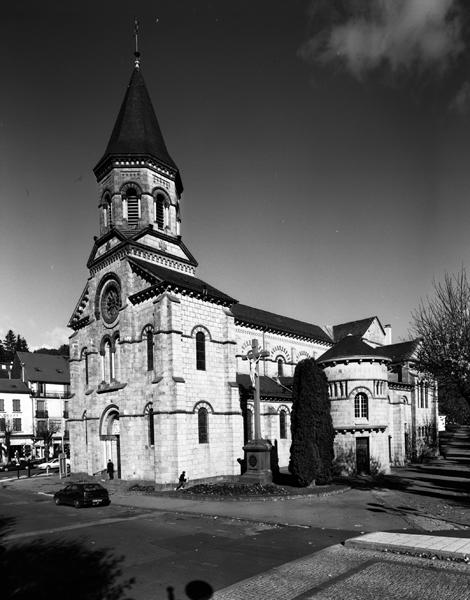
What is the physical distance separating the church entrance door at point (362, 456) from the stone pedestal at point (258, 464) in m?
7.93

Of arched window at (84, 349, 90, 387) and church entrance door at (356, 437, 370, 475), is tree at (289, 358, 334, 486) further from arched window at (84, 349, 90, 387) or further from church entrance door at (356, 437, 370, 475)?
arched window at (84, 349, 90, 387)

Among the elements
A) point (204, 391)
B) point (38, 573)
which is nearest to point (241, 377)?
point (204, 391)

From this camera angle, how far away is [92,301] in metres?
33.6

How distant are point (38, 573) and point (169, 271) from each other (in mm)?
21520

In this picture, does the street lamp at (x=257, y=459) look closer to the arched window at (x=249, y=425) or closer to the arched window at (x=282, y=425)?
the arched window at (x=249, y=425)

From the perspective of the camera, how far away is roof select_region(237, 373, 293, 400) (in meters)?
35.4

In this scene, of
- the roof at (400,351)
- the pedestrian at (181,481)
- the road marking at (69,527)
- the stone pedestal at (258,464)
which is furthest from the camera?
the roof at (400,351)

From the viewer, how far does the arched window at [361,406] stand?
1234 inches

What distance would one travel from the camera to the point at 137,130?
3388 centimetres

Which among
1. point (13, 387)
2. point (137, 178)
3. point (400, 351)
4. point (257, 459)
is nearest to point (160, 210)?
point (137, 178)

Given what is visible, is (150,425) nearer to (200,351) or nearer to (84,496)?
(200,351)

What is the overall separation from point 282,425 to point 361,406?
7.90 meters

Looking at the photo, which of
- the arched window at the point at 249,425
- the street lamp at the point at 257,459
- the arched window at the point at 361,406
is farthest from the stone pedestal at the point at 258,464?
the arched window at the point at 249,425

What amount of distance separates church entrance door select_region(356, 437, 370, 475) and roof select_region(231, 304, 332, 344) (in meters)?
12.2
